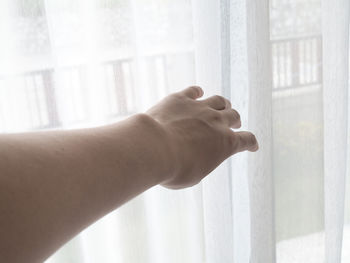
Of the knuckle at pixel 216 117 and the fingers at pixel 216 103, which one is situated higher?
the fingers at pixel 216 103

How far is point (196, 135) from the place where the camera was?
567mm

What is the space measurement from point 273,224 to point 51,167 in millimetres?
748

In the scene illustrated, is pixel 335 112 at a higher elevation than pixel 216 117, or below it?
below

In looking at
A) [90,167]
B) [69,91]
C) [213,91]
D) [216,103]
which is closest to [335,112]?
[213,91]

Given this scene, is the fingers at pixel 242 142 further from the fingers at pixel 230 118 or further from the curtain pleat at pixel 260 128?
the curtain pleat at pixel 260 128

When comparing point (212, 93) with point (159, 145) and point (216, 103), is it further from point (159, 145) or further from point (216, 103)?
point (159, 145)

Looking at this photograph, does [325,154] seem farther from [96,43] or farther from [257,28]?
[96,43]

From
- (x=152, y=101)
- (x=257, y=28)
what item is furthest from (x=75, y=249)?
(x=257, y=28)

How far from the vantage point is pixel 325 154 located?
108cm

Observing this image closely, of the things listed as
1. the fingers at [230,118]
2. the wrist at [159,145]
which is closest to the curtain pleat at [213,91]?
the fingers at [230,118]

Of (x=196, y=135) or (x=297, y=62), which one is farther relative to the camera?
(x=297, y=62)

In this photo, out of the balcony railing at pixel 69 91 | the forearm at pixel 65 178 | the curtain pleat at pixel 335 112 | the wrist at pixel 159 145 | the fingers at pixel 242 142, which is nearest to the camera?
the forearm at pixel 65 178

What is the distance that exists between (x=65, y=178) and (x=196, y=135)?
215 mm

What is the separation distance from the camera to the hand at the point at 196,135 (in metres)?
0.54
